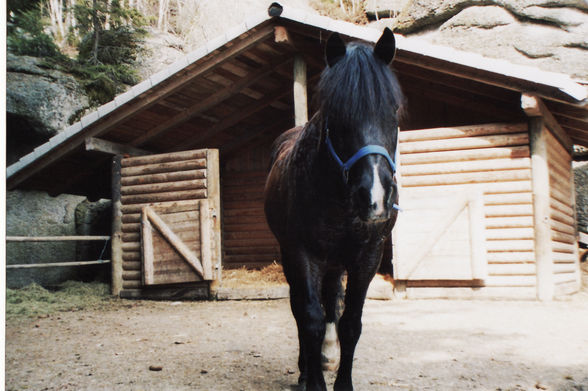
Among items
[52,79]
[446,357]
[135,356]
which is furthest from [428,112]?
[52,79]

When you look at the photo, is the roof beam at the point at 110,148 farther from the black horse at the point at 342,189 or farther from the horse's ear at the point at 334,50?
the horse's ear at the point at 334,50

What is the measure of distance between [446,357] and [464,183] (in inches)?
145

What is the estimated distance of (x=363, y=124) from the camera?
189 cm

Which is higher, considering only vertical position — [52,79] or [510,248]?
[52,79]

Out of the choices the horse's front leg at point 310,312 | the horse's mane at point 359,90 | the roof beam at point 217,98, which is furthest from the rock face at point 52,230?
the horse's mane at point 359,90

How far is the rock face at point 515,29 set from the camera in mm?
12492

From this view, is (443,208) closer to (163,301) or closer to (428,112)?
(428,112)

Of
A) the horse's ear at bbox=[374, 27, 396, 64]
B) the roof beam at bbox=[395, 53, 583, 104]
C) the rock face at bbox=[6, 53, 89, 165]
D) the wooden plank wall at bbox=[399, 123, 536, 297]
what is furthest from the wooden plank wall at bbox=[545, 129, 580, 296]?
the rock face at bbox=[6, 53, 89, 165]

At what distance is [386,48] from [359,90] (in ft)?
1.35

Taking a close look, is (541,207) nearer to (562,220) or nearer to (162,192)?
(562,220)

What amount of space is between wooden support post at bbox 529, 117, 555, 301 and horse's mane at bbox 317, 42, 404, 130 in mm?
4906

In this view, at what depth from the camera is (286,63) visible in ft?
25.0

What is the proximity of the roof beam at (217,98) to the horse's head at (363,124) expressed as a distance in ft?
18.6

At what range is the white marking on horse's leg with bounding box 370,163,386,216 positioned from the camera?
5.61 feet
